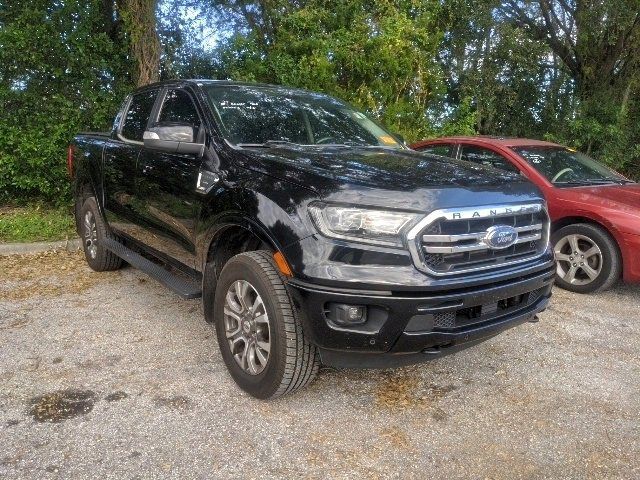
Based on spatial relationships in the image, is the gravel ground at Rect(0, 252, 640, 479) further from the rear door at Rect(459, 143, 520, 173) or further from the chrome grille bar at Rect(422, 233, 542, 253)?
the rear door at Rect(459, 143, 520, 173)

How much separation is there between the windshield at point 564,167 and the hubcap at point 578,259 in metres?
0.69

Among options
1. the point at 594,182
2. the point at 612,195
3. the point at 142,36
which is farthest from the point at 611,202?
the point at 142,36

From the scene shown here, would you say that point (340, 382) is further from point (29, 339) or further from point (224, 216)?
point (29, 339)

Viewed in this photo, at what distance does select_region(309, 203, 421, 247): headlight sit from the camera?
8.66ft

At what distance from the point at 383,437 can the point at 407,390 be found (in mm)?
547

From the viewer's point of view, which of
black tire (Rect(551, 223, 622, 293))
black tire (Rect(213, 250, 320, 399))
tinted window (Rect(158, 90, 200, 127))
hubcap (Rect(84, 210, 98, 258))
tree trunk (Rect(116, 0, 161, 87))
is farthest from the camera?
tree trunk (Rect(116, 0, 161, 87))

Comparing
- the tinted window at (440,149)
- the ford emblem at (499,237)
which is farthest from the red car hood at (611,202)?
the ford emblem at (499,237)

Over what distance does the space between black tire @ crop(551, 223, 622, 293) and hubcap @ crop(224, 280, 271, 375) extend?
359 centimetres

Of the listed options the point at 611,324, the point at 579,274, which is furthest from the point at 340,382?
the point at 579,274

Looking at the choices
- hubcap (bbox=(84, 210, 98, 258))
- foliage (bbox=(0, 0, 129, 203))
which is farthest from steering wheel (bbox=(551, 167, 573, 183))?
foliage (bbox=(0, 0, 129, 203))

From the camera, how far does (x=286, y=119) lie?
3.97 m

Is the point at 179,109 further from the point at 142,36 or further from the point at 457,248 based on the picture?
the point at 142,36

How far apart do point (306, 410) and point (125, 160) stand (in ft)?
8.61

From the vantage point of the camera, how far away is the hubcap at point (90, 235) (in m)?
5.42
